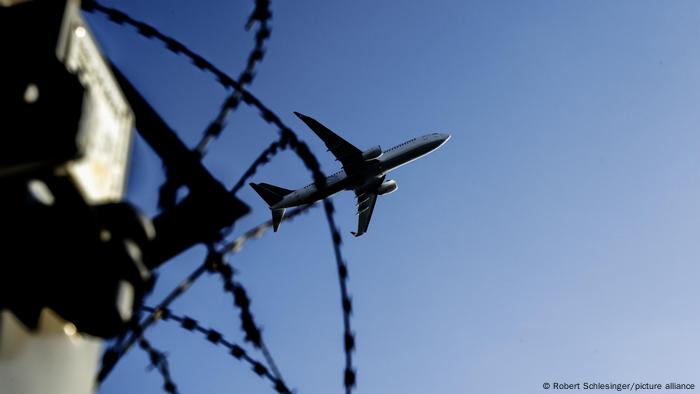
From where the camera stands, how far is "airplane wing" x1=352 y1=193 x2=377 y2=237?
4208 centimetres

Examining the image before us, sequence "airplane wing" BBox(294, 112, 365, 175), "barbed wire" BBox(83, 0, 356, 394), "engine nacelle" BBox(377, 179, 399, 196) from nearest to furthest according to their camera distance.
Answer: "barbed wire" BBox(83, 0, 356, 394) < "airplane wing" BBox(294, 112, 365, 175) < "engine nacelle" BBox(377, 179, 399, 196)

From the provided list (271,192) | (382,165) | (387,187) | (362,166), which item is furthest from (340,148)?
(271,192)

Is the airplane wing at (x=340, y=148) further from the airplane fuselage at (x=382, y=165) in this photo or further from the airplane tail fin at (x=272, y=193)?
the airplane tail fin at (x=272, y=193)

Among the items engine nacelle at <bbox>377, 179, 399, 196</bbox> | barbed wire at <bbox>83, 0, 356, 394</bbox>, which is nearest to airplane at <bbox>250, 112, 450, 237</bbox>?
engine nacelle at <bbox>377, 179, 399, 196</bbox>

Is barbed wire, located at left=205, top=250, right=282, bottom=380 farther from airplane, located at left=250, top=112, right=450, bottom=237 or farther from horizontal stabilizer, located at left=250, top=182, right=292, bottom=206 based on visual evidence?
horizontal stabilizer, located at left=250, top=182, right=292, bottom=206

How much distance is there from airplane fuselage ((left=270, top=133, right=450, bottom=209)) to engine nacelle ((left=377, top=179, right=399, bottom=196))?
1013 millimetres

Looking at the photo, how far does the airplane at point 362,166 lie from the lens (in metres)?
38.1

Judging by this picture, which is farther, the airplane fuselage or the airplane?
the airplane fuselage

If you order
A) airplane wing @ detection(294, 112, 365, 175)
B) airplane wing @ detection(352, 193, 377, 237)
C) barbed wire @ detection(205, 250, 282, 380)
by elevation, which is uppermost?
airplane wing @ detection(294, 112, 365, 175)

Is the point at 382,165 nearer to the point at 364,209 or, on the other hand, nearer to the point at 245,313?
the point at 364,209

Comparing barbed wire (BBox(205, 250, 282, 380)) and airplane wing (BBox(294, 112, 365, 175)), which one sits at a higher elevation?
airplane wing (BBox(294, 112, 365, 175))

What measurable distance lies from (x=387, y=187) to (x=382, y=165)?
9.05ft

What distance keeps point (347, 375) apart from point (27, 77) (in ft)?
24.3

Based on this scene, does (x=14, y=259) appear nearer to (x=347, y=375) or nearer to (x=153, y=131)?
(x=153, y=131)
